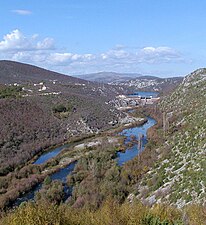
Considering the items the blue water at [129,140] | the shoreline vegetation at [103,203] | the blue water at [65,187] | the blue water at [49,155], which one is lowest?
the blue water at [49,155]

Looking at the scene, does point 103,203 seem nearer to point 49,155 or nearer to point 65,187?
point 65,187

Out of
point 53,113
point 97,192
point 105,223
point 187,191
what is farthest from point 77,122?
point 105,223

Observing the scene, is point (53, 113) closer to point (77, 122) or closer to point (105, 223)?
point (77, 122)

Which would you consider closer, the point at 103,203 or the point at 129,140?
the point at 103,203

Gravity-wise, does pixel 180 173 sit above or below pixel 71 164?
above

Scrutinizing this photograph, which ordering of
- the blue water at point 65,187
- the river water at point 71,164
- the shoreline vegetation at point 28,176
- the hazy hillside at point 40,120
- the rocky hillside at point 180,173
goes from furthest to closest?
the hazy hillside at point 40,120 < the river water at point 71,164 < the shoreline vegetation at point 28,176 < the blue water at point 65,187 < the rocky hillside at point 180,173

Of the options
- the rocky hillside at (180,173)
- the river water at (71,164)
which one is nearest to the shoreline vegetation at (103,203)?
the river water at (71,164)

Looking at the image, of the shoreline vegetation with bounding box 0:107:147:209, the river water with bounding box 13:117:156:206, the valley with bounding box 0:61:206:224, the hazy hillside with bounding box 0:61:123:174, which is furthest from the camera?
the hazy hillside with bounding box 0:61:123:174

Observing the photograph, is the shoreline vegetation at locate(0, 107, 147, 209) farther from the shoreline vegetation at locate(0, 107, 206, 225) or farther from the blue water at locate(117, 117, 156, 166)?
the blue water at locate(117, 117, 156, 166)

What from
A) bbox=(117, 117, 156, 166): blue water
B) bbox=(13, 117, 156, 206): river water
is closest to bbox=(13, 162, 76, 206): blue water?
bbox=(13, 117, 156, 206): river water

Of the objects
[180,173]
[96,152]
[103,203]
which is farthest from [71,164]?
[180,173]

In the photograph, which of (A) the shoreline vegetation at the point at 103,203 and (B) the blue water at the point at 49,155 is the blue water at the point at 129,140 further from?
(B) the blue water at the point at 49,155
